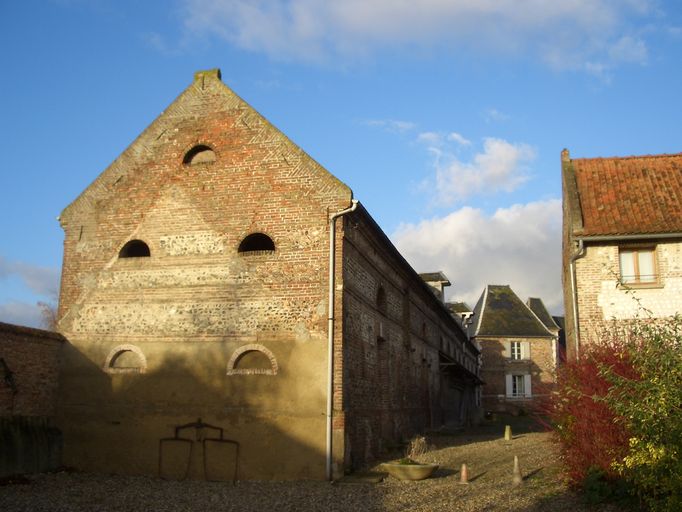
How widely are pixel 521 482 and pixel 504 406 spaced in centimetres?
3529

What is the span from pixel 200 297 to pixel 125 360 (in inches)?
96.0

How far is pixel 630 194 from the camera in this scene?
18.1m

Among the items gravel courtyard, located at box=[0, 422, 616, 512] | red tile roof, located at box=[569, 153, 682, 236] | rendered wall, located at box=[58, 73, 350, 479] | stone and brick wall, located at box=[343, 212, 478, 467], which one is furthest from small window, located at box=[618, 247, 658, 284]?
rendered wall, located at box=[58, 73, 350, 479]

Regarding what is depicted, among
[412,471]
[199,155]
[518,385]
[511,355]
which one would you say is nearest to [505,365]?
[511,355]

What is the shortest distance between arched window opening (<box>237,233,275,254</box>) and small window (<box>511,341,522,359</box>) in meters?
35.1

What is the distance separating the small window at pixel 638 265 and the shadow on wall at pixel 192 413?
28.2 ft

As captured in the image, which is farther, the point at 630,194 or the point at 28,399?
the point at 630,194

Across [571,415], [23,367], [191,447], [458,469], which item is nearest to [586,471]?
[571,415]

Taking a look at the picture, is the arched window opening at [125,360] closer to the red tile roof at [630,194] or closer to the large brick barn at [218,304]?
the large brick barn at [218,304]

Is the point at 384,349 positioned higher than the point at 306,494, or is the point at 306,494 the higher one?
the point at 384,349

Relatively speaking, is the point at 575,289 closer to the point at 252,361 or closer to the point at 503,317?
the point at 252,361

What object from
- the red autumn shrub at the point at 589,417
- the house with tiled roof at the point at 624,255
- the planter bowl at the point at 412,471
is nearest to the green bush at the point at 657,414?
the red autumn shrub at the point at 589,417

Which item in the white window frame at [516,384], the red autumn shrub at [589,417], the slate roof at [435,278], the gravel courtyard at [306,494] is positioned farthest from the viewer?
the white window frame at [516,384]

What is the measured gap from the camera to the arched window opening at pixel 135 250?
16.3 metres
